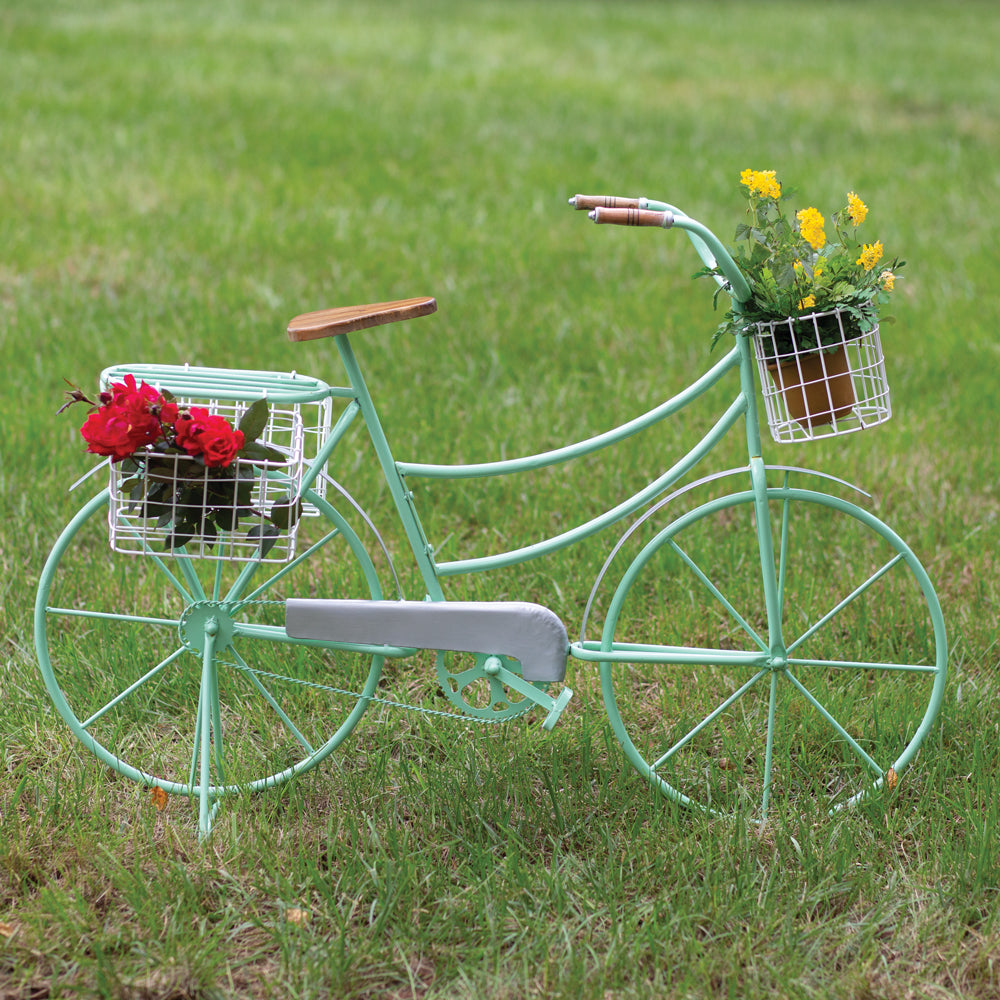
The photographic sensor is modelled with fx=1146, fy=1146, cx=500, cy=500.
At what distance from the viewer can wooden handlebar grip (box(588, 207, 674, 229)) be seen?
2.38 meters

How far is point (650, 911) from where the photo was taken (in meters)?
2.43

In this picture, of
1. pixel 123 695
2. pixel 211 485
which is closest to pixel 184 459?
pixel 211 485

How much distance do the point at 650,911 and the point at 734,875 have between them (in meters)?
0.23

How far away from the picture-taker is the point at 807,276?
247cm

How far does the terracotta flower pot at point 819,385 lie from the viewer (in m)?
2.48

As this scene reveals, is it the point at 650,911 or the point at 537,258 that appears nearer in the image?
the point at 650,911

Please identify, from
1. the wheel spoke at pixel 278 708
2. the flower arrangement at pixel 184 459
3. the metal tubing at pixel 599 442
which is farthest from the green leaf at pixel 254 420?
the wheel spoke at pixel 278 708

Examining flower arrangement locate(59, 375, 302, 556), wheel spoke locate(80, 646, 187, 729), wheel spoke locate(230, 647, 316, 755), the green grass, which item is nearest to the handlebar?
flower arrangement locate(59, 375, 302, 556)

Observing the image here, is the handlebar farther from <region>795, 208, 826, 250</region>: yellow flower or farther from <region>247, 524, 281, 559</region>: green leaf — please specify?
<region>247, 524, 281, 559</region>: green leaf

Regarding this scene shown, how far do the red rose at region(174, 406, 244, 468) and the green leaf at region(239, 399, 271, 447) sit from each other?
0.18 feet

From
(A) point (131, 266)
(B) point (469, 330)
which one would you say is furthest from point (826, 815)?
(A) point (131, 266)

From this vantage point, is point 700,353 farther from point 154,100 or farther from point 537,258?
point 154,100

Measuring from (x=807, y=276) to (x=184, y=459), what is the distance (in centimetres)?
142

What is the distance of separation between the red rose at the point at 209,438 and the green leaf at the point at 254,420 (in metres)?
0.06
